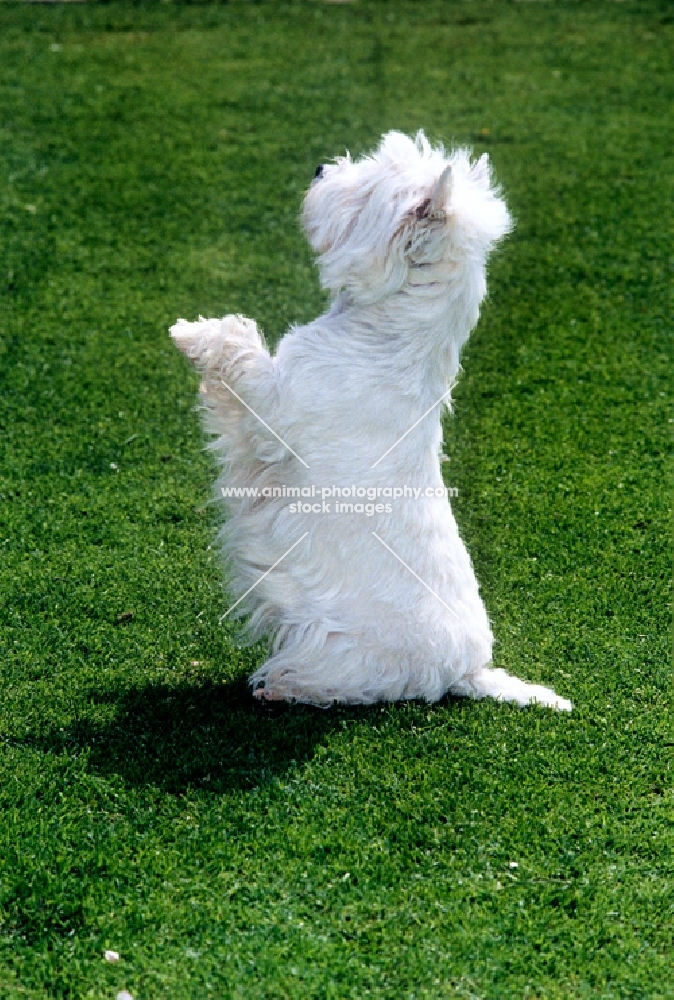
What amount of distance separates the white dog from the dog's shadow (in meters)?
0.12

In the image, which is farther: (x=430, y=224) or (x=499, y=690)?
(x=499, y=690)

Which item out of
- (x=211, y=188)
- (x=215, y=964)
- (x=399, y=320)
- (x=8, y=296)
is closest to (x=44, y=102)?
(x=211, y=188)

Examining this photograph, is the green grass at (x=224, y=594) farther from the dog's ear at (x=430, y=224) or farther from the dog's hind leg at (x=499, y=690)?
the dog's ear at (x=430, y=224)

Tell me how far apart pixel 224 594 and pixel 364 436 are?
1236 mm

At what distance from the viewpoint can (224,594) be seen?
4.98 metres

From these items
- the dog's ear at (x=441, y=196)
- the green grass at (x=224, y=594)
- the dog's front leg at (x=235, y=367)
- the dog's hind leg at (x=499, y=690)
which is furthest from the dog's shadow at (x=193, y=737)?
the dog's ear at (x=441, y=196)

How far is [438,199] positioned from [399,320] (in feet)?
1.39

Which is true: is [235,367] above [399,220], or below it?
below

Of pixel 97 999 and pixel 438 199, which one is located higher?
pixel 438 199

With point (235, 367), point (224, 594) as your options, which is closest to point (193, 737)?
point (224, 594)

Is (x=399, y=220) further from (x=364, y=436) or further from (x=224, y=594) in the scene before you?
(x=224, y=594)

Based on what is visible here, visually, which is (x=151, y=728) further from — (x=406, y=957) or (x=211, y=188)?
(x=211, y=188)

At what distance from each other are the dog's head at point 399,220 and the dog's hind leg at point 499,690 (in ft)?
4.56

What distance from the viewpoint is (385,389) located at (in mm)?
4008
